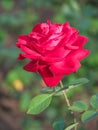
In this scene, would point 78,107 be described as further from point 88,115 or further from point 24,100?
point 24,100

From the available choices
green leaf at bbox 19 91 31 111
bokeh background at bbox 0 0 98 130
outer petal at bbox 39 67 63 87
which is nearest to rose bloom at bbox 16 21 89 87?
outer petal at bbox 39 67 63 87

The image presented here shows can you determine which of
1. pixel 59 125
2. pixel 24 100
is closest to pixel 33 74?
pixel 24 100

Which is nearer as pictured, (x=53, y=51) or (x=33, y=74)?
(x=53, y=51)

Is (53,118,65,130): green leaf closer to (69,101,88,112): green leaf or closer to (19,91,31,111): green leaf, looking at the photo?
(69,101,88,112): green leaf

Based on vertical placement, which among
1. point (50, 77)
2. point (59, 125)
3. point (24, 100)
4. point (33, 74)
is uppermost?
point (50, 77)

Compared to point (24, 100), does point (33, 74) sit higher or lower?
higher

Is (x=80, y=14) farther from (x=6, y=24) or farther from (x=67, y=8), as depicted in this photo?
(x=6, y=24)
